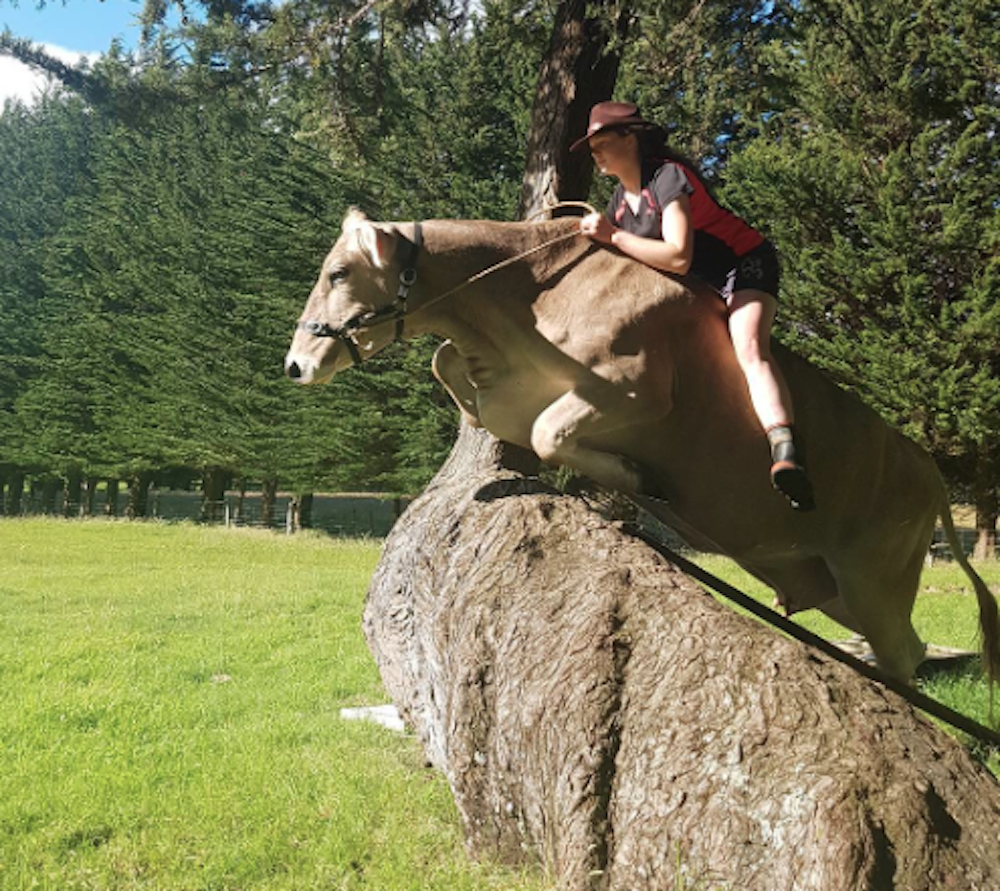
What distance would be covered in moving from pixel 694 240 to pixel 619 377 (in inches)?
25.6

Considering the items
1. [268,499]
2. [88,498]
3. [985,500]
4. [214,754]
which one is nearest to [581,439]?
[214,754]

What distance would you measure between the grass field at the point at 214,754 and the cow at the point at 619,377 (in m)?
1.40

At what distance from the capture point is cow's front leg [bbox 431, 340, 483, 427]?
355cm

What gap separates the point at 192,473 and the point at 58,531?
9933mm

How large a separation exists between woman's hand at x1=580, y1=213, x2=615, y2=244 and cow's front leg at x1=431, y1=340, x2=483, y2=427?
0.63 meters

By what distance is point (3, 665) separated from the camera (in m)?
7.80

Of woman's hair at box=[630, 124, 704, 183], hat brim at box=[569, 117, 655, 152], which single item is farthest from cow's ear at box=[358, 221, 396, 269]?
woman's hair at box=[630, 124, 704, 183]

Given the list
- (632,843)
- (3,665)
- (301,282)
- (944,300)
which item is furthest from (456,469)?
(301,282)

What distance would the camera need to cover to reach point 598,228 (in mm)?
3320

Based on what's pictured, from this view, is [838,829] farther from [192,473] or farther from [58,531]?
[192,473]

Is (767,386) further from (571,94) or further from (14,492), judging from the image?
(14,492)

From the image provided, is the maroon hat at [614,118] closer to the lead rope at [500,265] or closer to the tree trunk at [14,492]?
the lead rope at [500,265]

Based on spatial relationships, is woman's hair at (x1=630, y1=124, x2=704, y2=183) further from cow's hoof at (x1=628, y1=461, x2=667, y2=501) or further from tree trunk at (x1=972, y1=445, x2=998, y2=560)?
tree trunk at (x1=972, y1=445, x2=998, y2=560)

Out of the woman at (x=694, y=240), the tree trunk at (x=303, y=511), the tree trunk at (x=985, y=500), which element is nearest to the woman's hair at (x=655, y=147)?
the woman at (x=694, y=240)
